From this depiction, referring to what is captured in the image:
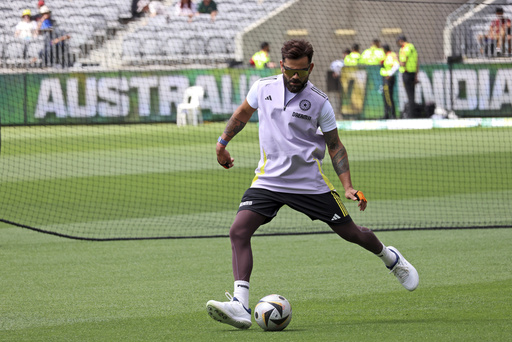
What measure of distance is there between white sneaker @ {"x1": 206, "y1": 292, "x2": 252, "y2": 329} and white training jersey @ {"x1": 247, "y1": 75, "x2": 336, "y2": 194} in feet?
3.00

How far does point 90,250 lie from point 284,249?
6.62 feet

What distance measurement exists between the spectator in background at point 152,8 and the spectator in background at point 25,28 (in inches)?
192

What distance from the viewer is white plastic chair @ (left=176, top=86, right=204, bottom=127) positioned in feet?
93.5

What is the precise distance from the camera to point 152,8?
34.8 m

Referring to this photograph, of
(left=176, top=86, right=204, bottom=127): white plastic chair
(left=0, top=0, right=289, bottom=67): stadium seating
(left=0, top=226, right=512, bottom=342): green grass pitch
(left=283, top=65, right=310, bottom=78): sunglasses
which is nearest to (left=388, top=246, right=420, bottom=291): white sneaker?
(left=0, top=226, right=512, bottom=342): green grass pitch

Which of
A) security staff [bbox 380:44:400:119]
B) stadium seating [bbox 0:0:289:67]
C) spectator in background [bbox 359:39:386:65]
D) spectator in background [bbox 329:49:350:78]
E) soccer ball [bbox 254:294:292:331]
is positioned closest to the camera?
soccer ball [bbox 254:294:292:331]

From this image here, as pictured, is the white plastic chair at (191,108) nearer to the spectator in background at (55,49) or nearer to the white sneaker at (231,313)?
the spectator in background at (55,49)

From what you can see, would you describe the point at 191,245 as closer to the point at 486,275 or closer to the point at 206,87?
the point at 486,275

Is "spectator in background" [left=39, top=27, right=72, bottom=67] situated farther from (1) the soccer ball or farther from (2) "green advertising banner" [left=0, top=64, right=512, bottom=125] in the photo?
(1) the soccer ball

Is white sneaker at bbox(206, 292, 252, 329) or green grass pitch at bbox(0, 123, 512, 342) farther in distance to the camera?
green grass pitch at bbox(0, 123, 512, 342)

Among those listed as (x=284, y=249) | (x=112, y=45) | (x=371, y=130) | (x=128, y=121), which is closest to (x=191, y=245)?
(x=284, y=249)

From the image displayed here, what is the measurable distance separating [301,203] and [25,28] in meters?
26.6

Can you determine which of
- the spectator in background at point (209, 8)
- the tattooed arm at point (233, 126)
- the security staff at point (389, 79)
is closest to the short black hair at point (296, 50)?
the tattooed arm at point (233, 126)

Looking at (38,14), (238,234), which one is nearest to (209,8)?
(38,14)
